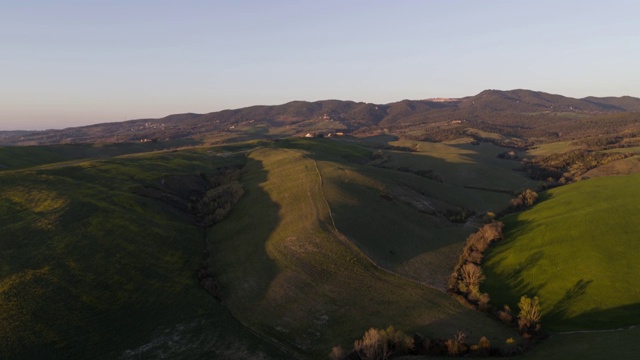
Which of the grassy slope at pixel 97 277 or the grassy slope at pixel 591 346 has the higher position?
the grassy slope at pixel 97 277

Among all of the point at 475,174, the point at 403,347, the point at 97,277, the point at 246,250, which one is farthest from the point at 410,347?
the point at 475,174

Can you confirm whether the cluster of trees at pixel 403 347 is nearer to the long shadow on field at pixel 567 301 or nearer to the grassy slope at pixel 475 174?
the long shadow on field at pixel 567 301

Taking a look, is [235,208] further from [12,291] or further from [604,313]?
[604,313]

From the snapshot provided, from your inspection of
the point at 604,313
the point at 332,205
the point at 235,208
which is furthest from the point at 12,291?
the point at 604,313

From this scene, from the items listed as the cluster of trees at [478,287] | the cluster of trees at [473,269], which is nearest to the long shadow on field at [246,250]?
the cluster of trees at [473,269]

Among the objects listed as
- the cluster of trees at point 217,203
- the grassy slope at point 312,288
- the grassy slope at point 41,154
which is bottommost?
the grassy slope at point 312,288

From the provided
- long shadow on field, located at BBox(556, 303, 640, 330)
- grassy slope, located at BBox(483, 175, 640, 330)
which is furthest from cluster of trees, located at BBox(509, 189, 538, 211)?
long shadow on field, located at BBox(556, 303, 640, 330)
